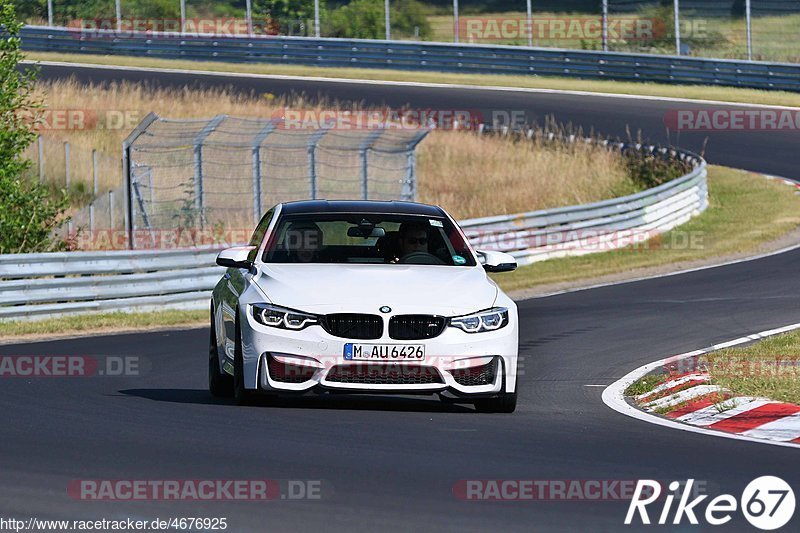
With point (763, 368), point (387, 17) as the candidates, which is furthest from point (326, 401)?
point (387, 17)

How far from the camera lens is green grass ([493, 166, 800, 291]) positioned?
25375 millimetres

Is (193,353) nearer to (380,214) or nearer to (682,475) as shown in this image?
(380,214)

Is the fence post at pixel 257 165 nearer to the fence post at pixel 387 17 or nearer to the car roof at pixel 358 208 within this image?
the car roof at pixel 358 208

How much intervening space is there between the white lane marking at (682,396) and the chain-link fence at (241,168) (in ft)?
41.0

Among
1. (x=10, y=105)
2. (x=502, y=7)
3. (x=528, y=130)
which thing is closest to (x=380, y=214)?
(x=10, y=105)

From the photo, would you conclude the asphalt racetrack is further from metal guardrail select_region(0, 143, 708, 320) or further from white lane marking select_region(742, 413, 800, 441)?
metal guardrail select_region(0, 143, 708, 320)

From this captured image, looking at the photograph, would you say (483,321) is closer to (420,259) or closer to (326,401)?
(420,259)

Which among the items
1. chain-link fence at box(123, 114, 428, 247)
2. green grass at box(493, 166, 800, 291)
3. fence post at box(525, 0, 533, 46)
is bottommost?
green grass at box(493, 166, 800, 291)

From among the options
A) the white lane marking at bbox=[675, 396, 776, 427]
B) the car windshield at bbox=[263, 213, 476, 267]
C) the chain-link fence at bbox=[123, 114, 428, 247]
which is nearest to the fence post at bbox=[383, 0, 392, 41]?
the chain-link fence at bbox=[123, 114, 428, 247]

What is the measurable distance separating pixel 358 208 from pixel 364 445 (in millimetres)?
3152

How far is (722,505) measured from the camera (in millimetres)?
7004

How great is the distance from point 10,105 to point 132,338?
5943mm

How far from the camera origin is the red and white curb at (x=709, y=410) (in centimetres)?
952

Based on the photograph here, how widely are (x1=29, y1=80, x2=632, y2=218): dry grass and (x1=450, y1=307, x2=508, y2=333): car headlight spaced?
2098 cm
